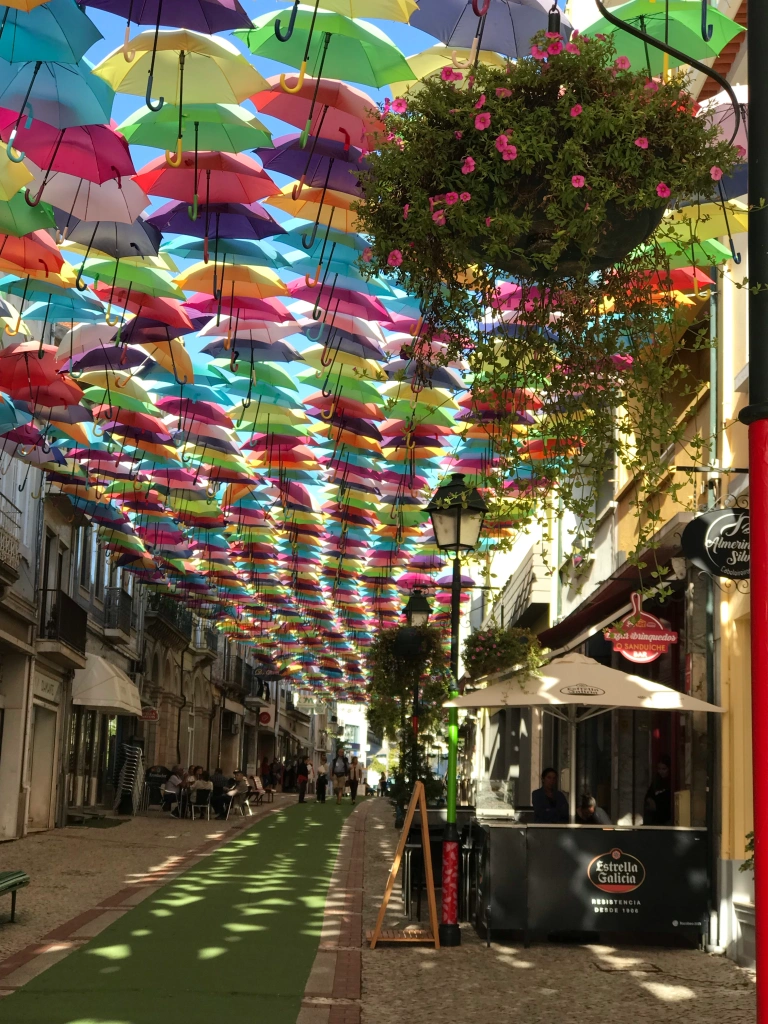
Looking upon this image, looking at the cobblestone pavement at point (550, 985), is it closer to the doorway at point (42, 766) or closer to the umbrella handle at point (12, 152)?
the umbrella handle at point (12, 152)

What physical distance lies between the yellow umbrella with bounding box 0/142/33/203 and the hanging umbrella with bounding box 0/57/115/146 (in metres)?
1.16

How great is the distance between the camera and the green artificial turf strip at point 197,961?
25.0ft

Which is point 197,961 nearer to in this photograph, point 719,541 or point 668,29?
point 719,541

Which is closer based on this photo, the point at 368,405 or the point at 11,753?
the point at 368,405

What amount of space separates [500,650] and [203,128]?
237 inches

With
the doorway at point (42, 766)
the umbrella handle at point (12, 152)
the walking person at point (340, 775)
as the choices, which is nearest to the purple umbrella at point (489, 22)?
the umbrella handle at point (12, 152)

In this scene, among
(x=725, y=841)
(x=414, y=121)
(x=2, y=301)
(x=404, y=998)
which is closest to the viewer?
(x=414, y=121)

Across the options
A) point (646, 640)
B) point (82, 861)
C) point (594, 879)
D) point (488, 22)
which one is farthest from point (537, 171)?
point (82, 861)

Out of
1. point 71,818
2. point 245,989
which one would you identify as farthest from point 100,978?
point 71,818

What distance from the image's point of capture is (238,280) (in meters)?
12.7

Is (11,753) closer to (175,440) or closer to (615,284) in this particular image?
(175,440)

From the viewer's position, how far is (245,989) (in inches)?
332

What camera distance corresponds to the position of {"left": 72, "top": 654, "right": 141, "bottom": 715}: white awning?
A: 28.7 meters

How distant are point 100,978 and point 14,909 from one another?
3.16 metres
